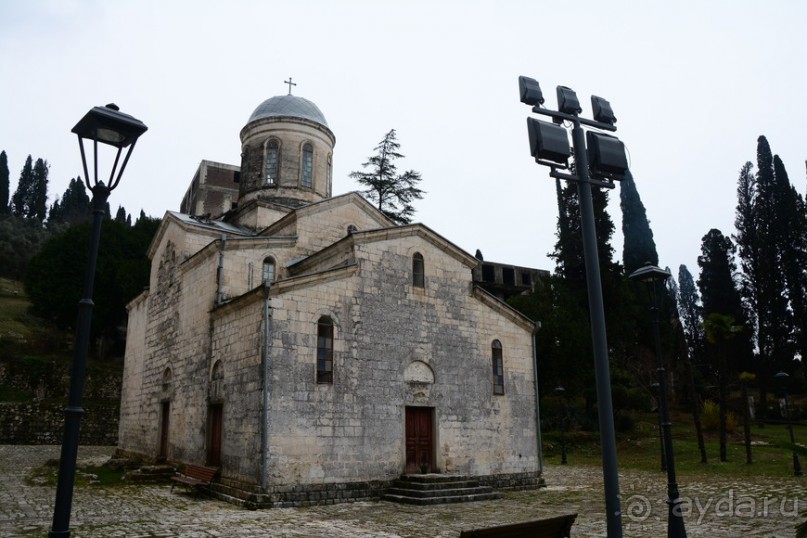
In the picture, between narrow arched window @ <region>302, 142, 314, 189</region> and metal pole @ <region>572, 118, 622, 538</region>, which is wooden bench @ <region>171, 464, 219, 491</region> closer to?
narrow arched window @ <region>302, 142, 314, 189</region>

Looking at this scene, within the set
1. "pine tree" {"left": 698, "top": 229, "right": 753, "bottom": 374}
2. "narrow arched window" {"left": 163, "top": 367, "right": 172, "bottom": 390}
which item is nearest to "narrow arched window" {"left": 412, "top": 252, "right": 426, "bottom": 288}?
"narrow arched window" {"left": 163, "top": 367, "right": 172, "bottom": 390}

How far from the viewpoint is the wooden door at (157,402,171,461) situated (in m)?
19.5

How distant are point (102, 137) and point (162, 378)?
1563cm

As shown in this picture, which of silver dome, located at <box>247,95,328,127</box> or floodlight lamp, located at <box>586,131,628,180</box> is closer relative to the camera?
floodlight lamp, located at <box>586,131,628,180</box>

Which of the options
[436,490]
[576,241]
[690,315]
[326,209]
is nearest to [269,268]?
[326,209]

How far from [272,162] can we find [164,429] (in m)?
10.4

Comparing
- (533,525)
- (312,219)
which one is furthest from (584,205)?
(312,219)

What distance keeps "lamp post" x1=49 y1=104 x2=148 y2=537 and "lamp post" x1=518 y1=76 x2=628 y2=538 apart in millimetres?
4209

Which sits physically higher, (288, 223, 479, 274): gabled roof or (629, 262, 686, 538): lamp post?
(288, 223, 479, 274): gabled roof

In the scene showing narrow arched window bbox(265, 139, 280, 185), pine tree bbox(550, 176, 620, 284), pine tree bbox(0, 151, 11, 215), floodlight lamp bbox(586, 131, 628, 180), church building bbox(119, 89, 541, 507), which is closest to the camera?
floodlight lamp bbox(586, 131, 628, 180)

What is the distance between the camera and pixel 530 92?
696cm

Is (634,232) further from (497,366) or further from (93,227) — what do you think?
(93,227)

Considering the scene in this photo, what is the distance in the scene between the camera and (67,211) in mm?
90188

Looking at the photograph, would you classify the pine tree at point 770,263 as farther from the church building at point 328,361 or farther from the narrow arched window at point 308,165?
the narrow arched window at point 308,165
